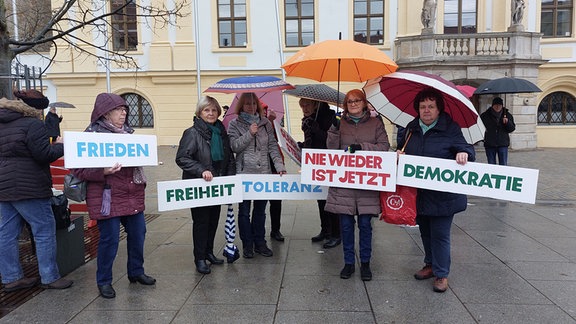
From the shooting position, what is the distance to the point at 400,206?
4027 mm

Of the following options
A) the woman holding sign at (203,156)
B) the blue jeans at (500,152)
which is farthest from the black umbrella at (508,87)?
the woman holding sign at (203,156)

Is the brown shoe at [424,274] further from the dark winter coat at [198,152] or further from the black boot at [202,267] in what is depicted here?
the dark winter coat at [198,152]

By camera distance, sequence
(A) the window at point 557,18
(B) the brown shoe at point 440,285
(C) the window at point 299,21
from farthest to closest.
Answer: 1. (C) the window at point 299,21
2. (A) the window at point 557,18
3. (B) the brown shoe at point 440,285

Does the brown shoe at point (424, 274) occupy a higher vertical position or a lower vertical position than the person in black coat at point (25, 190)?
lower

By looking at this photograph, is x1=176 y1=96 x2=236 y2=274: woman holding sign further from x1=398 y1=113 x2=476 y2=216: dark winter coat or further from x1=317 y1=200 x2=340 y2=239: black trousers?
x1=398 y1=113 x2=476 y2=216: dark winter coat

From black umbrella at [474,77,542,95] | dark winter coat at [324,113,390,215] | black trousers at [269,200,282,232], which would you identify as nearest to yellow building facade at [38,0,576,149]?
black umbrella at [474,77,542,95]

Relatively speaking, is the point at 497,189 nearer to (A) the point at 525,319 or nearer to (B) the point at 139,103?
(A) the point at 525,319

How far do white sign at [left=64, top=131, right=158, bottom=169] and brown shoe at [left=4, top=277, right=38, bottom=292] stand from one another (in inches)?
53.6

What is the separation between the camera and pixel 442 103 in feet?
12.8

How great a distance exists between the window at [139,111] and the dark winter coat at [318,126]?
15.4m

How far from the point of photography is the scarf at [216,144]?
14.4 ft

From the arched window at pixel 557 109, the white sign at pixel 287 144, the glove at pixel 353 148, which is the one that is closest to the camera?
the glove at pixel 353 148

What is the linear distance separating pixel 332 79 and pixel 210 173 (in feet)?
5.76

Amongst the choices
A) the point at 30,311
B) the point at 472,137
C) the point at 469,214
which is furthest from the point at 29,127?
the point at 469,214
